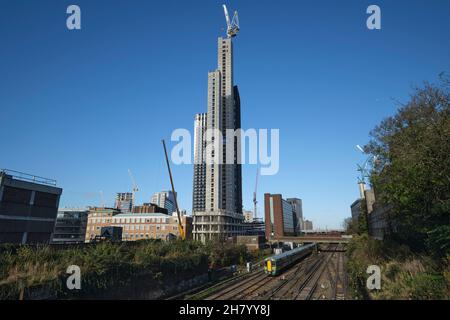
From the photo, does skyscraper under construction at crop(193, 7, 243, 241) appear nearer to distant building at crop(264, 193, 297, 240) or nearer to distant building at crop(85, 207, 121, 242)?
distant building at crop(264, 193, 297, 240)

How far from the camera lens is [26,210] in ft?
167

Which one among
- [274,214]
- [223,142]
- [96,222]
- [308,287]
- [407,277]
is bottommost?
[308,287]

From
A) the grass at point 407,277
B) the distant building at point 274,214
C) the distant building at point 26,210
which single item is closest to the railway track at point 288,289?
the grass at point 407,277

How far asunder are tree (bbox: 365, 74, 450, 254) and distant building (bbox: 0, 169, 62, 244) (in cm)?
5663

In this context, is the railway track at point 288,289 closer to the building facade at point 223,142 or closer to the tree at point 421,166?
the tree at point 421,166

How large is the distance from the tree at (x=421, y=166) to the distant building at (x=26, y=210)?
5663cm

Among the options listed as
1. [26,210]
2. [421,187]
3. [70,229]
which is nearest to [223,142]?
[70,229]

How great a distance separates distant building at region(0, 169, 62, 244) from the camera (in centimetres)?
4725

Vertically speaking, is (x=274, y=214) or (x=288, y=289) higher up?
→ (x=274, y=214)

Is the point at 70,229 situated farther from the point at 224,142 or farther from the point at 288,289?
the point at 288,289

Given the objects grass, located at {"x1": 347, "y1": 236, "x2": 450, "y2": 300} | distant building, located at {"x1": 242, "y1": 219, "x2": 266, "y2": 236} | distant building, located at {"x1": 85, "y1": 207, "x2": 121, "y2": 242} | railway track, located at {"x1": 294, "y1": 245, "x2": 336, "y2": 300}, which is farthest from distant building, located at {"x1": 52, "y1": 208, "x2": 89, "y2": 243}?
grass, located at {"x1": 347, "y1": 236, "x2": 450, "y2": 300}

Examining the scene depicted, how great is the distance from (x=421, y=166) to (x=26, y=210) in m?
60.8

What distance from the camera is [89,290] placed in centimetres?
2653
